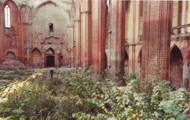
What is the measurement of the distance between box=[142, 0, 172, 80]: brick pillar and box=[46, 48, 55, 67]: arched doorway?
21.4 metres

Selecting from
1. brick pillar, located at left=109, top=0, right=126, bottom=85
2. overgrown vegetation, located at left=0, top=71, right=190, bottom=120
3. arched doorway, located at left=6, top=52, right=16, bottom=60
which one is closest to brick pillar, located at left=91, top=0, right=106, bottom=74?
brick pillar, located at left=109, top=0, right=126, bottom=85

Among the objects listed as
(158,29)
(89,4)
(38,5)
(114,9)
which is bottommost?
→ (158,29)

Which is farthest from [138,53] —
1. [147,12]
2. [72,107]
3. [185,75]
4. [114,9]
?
[72,107]

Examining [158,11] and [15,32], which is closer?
[158,11]

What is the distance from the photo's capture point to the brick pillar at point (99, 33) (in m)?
9.60

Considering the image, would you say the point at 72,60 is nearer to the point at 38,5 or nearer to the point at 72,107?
the point at 38,5

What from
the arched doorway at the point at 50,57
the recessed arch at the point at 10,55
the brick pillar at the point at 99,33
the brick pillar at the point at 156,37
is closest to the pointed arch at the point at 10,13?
the recessed arch at the point at 10,55

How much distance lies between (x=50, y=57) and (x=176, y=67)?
19.7m

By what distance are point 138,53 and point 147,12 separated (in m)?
7.67

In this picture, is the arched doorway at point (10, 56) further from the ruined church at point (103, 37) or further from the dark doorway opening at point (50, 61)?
the dark doorway opening at point (50, 61)

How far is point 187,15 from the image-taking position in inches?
465

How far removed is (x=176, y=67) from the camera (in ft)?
39.3

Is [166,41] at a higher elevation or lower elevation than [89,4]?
lower

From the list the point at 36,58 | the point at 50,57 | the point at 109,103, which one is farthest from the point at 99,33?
the point at 50,57
